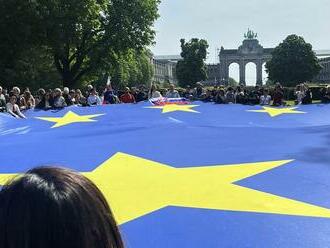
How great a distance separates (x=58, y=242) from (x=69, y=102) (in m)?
16.6

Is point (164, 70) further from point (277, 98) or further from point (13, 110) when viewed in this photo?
point (13, 110)

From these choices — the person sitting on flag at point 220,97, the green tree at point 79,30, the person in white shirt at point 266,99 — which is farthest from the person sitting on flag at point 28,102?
the green tree at point 79,30

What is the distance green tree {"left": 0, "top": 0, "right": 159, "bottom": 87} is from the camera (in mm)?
36719

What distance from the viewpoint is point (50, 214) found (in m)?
1.20

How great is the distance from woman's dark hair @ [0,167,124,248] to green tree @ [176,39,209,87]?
3507 inches

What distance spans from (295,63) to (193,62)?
17632mm

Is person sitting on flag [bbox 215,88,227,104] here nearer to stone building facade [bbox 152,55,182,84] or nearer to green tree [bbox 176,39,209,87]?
green tree [bbox 176,39,209,87]

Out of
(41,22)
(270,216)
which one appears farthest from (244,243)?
(41,22)

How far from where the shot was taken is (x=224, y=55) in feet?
513

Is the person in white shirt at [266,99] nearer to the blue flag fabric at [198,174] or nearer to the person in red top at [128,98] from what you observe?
the person in red top at [128,98]

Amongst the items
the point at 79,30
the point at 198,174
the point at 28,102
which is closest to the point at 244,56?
the point at 79,30

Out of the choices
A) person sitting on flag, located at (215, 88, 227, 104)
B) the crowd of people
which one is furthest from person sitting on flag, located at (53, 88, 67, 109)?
person sitting on flag, located at (215, 88, 227, 104)

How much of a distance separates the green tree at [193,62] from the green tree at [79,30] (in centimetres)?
4395

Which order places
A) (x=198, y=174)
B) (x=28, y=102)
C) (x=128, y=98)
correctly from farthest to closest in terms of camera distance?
1. (x=128, y=98)
2. (x=28, y=102)
3. (x=198, y=174)
